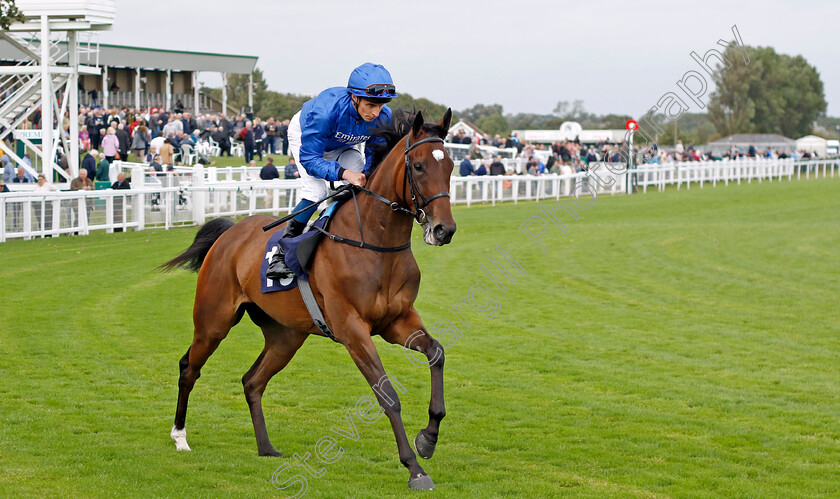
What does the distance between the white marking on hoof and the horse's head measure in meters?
2.13

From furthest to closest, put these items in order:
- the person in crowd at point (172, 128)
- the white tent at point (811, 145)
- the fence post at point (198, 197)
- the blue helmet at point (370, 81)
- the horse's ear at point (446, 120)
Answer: the white tent at point (811, 145)
the person in crowd at point (172, 128)
the fence post at point (198, 197)
the blue helmet at point (370, 81)
the horse's ear at point (446, 120)

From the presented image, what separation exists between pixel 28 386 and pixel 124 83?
1529 inches

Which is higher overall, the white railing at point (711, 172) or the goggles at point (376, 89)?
the white railing at point (711, 172)

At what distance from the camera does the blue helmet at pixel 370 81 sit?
5.27 m

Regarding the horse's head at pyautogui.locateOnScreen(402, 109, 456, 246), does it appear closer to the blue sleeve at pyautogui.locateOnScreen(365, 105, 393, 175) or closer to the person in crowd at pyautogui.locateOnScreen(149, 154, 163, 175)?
the blue sleeve at pyautogui.locateOnScreen(365, 105, 393, 175)

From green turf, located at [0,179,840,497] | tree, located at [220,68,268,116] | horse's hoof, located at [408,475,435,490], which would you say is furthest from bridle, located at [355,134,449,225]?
tree, located at [220,68,268,116]

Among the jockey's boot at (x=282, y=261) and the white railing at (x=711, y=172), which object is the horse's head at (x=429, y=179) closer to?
the jockey's boot at (x=282, y=261)

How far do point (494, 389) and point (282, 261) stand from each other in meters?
2.61

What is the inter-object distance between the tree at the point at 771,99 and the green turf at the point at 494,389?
84657mm

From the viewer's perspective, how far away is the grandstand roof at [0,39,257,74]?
134 ft

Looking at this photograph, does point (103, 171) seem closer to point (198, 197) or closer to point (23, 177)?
point (23, 177)

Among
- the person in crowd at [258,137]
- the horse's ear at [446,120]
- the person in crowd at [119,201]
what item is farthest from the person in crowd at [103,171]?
the horse's ear at [446,120]

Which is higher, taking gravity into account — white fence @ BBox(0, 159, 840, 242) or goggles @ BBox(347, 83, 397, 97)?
goggles @ BBox(347, 83, 397, 97)

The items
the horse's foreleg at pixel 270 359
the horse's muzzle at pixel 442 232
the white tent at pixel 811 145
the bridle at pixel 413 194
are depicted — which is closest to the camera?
the horse's muzzle at pixel 442 232
